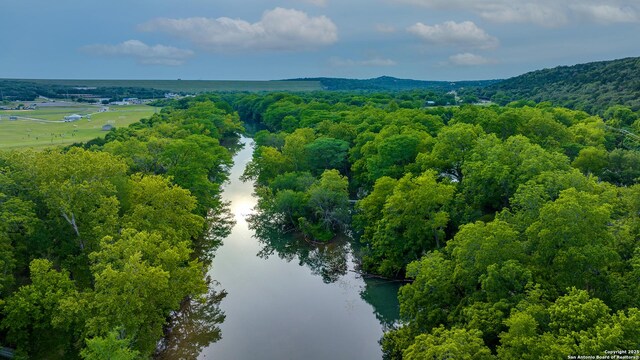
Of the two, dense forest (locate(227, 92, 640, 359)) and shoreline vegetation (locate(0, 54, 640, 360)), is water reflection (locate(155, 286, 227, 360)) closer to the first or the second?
shoreline vegetation (locate(0, 54, 640, 360))

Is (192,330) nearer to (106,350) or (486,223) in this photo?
(106,350)

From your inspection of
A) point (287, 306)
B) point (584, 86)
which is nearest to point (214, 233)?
point (287, 306)

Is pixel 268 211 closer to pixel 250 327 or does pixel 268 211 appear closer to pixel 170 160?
pixel 170 160

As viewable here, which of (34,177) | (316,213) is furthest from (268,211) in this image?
(34,177)

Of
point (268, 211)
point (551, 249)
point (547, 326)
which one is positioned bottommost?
point (268, 211)

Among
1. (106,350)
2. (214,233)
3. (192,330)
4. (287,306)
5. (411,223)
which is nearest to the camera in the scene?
(106,350)

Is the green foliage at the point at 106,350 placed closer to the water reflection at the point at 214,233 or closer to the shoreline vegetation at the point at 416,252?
the shoreline vegetation at the point at 416,252
